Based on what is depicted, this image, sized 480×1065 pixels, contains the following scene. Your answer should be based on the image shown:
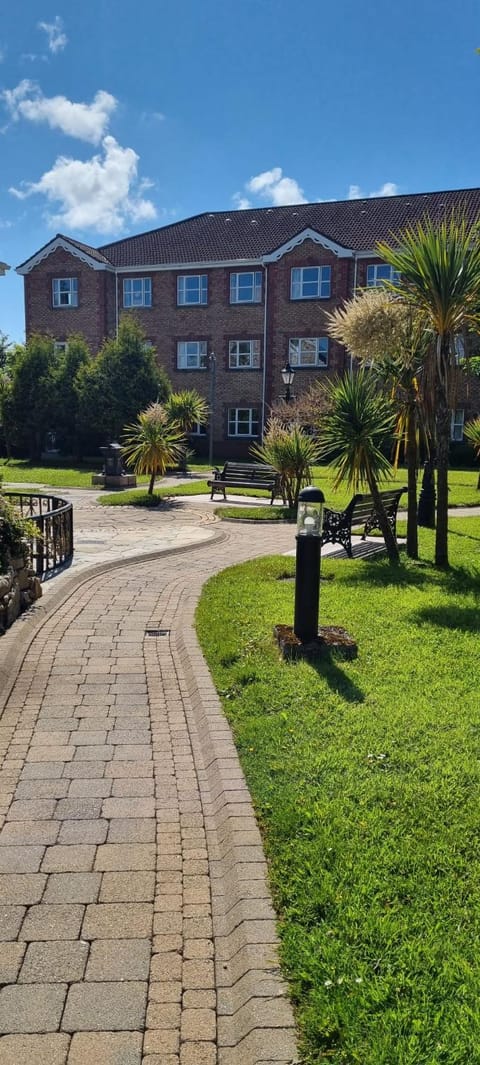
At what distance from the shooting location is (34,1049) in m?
2.42

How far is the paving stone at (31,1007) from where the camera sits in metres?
2.51

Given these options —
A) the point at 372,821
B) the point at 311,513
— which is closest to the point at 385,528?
the point at 311,513

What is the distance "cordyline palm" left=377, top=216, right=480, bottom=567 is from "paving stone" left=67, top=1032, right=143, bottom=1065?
8182 millimetres

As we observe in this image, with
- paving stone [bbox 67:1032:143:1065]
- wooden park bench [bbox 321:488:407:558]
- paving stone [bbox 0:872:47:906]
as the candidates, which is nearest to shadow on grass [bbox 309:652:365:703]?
paving stone [bbox 0:872:47:906]

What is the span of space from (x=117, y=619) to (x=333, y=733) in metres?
3.73

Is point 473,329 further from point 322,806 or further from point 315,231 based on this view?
point 315,231

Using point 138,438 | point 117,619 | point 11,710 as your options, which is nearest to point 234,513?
Result: point 138,438

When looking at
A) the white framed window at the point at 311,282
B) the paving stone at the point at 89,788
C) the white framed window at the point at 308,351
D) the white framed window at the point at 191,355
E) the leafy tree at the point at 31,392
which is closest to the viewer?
the paving stone at the point at 89,788

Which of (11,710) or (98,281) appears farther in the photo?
(98,281)

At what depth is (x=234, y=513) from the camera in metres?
16.6

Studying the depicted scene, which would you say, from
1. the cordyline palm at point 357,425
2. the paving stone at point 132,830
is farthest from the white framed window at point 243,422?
the paving stone at point 132,830

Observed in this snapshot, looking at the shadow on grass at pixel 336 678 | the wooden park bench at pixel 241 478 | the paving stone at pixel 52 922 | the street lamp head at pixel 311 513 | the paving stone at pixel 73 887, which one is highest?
the street lamp head at pixel 311 513

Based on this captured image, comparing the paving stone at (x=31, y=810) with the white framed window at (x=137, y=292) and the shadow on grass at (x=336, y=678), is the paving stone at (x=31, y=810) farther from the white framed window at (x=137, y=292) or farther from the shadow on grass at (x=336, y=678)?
the white framed window at (x=137, y=292)

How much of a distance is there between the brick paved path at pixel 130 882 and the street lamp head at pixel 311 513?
1441mm
